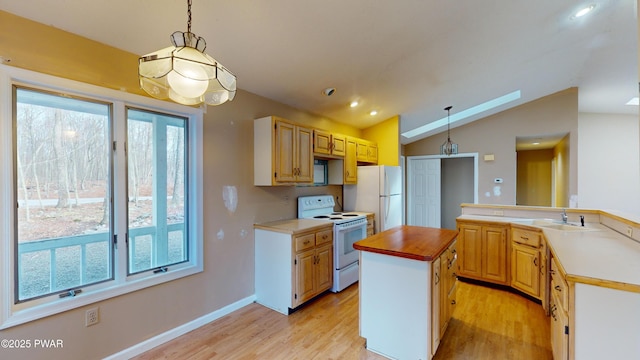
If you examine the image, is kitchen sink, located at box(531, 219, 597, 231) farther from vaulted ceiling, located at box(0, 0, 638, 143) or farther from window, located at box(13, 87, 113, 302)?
window, located at box(13, 87, 113, 302)

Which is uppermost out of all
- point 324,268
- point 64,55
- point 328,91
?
point 328,91

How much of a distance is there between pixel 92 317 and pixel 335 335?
190cm

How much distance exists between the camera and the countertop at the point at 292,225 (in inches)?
113

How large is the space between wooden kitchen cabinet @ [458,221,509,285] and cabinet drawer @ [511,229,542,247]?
11cm

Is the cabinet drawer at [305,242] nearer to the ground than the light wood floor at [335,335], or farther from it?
farther from it

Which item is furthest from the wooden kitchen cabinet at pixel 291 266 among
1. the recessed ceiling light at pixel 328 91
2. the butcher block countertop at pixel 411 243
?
the recessed ceiling light at pixel 328 91

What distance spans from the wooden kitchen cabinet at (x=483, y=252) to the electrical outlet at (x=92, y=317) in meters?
3.86

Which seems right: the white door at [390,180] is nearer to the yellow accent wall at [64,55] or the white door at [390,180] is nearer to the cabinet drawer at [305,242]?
the cabinet drawer at [305,242]

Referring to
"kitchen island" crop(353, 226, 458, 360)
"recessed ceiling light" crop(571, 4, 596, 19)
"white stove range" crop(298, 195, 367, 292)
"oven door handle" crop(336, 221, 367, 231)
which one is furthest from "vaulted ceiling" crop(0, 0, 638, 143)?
"kitchen island" crop(353, 226, 458, 360)

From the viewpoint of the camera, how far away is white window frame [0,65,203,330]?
64.4 inches

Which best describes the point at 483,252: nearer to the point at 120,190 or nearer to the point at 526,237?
the point at 526,237

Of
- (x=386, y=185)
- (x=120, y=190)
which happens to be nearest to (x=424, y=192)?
(x=386, y=185)

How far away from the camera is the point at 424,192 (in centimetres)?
641

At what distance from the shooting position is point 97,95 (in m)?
1.99
